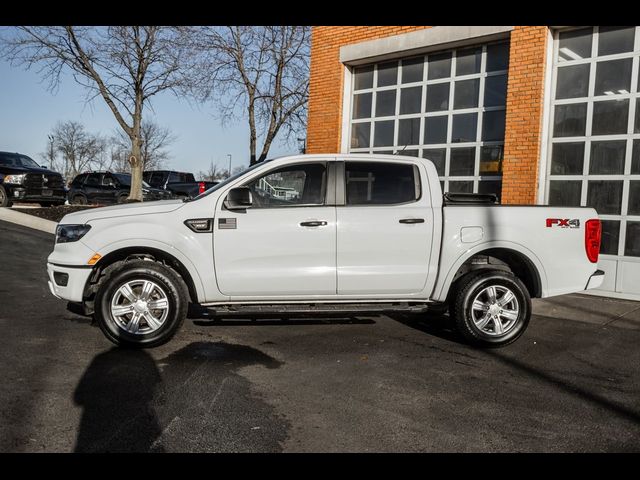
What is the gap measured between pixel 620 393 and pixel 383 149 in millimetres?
7941

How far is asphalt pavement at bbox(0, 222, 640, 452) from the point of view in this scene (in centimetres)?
356

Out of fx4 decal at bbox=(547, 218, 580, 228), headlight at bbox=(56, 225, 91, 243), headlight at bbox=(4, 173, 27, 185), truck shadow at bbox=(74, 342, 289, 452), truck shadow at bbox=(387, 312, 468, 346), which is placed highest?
headlight at bbox=(4, 173, 27, 185)

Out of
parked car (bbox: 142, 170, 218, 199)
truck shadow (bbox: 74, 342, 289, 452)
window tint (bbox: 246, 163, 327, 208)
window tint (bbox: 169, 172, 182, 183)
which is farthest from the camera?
window tint (bbox: 169, 172, 182, 183)

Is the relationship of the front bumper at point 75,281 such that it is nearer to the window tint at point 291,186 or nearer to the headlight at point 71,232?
the headlight at point 71,232

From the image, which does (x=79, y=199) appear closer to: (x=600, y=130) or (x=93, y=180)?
(x=93, y=180)

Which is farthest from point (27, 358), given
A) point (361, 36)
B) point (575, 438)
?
point (361, 36)

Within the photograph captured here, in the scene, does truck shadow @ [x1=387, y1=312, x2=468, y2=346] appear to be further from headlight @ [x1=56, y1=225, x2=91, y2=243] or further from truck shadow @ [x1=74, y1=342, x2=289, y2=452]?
headlight @ [x1=56, y1=225, x2=91, y2=243]

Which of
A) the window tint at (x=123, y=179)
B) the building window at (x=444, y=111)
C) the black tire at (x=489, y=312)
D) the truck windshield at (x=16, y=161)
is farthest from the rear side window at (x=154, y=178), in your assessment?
the black tire at (x=489, y=312)

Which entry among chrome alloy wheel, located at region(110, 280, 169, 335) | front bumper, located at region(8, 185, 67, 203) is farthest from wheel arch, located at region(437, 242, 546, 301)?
front bumper, located at region(8, 185, 67, 203)

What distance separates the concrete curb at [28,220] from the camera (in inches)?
625

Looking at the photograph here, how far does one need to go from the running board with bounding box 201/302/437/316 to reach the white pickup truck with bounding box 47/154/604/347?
0.02m

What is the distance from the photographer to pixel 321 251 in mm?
5766

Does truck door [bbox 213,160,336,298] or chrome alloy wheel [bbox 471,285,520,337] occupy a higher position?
truck door [bbox 213,160,336,298]

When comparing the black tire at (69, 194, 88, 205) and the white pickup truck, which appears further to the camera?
the black tire at (69, 194, 88, 205)
